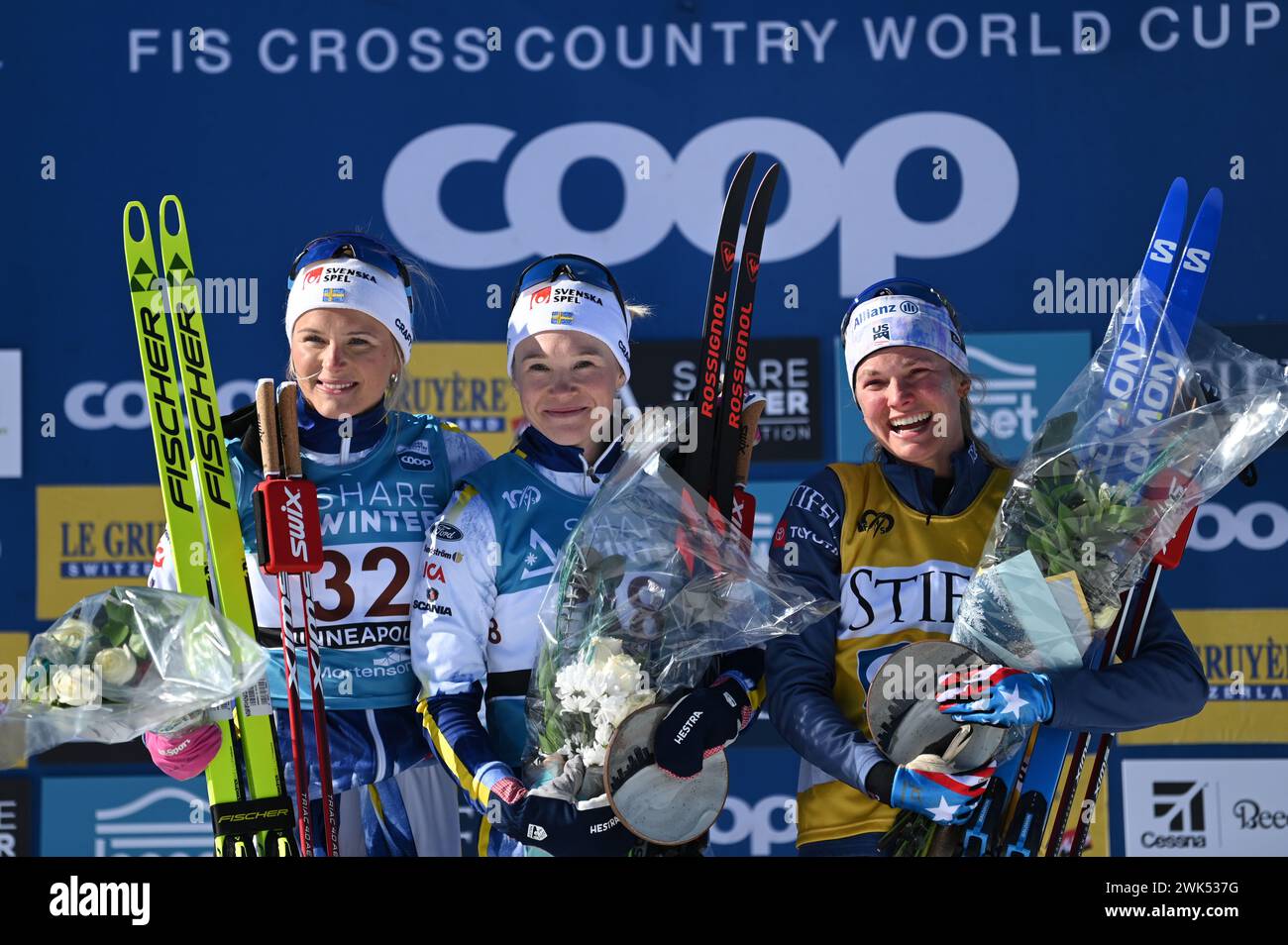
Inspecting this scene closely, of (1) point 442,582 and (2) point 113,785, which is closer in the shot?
(1) point 442,582

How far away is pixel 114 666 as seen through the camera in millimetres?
2555

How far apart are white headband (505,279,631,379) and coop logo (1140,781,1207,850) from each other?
7.44 feet

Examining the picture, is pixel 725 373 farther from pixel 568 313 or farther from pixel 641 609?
pixel 641 609

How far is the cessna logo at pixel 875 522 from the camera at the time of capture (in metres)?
2.78

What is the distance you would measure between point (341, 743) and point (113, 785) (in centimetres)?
169

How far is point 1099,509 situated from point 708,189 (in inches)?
76.2

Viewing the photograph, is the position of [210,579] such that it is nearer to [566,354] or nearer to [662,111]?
[566,354]

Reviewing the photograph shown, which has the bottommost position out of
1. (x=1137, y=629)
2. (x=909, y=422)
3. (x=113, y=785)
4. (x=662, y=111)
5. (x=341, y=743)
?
(x=113, y=785)

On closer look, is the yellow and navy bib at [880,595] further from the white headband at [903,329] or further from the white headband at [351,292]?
the white headband at [351,292]

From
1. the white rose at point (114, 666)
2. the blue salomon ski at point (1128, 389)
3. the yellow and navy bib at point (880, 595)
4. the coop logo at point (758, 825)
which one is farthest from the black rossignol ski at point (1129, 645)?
the white rose at point (114, 666)

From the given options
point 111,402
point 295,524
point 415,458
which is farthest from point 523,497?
point 111,402

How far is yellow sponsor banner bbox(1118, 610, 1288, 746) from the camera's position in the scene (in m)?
4.18
